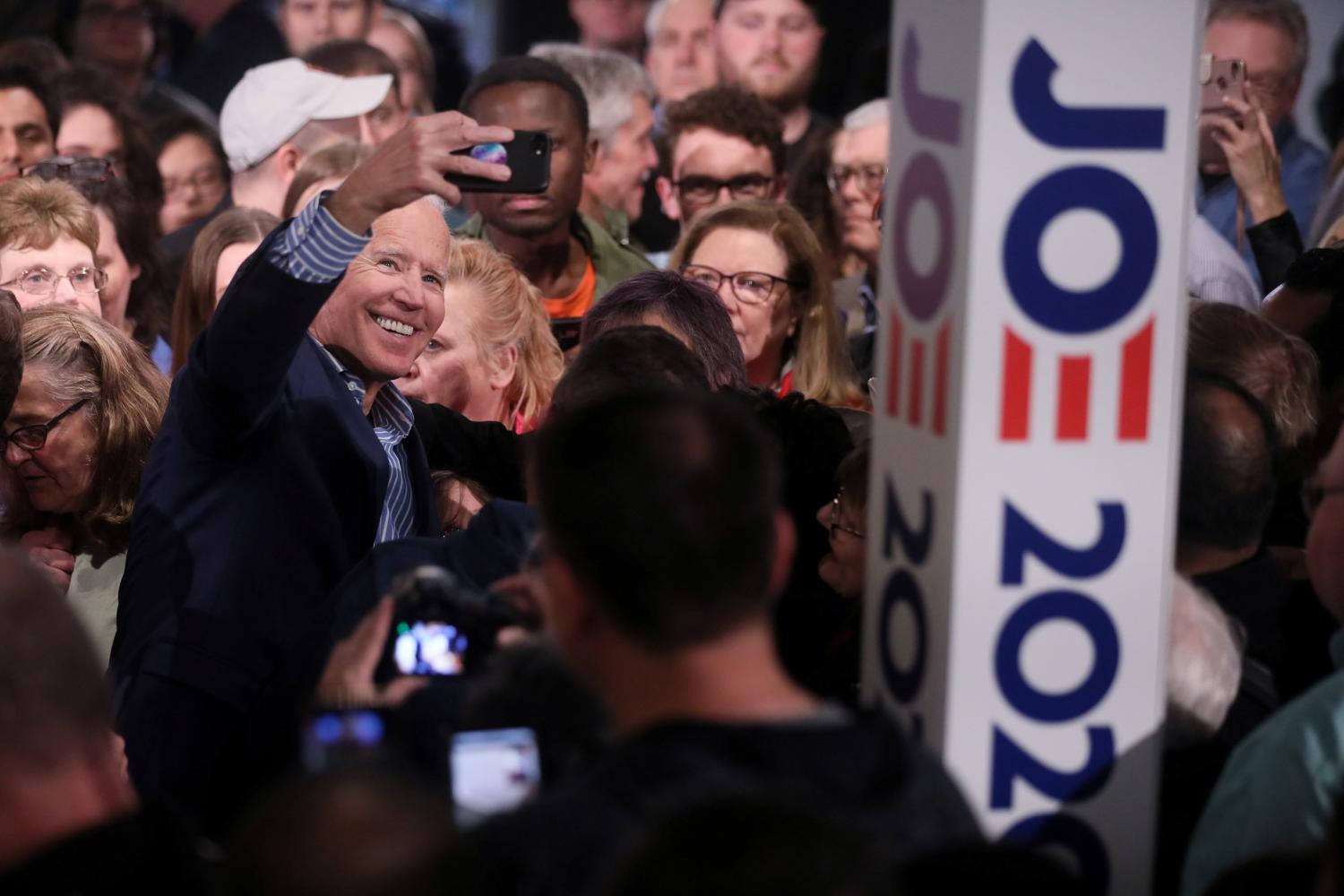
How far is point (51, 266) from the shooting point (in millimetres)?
5277

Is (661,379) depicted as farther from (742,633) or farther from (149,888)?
(149,888)

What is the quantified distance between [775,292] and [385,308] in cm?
163

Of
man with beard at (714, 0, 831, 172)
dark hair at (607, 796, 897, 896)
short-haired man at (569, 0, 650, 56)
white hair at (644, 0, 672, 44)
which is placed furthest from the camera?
short-haired man at (569, 0, 650, 56)

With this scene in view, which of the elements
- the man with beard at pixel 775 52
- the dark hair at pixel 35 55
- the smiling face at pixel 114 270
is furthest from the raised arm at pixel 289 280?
the man with beard at pixel 775 52

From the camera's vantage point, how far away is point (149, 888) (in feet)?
6.36

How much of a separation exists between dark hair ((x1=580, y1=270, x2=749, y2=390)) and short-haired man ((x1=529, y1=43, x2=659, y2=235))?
3.03 m

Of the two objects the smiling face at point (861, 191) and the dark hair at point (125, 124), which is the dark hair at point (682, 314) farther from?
the dark hair at point (125, 124)

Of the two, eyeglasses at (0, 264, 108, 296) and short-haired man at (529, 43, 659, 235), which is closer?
eyeglasses at (0, 264, 108, 296)

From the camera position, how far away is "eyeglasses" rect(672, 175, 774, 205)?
6.40 meters

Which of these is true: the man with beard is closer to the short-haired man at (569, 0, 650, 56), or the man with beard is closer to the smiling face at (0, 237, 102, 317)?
the short-haired man at (569, 0, 650, 56)

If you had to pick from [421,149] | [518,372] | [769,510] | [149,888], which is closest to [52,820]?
[149,888]

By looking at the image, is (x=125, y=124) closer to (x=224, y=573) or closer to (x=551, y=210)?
(x=551, y=210)

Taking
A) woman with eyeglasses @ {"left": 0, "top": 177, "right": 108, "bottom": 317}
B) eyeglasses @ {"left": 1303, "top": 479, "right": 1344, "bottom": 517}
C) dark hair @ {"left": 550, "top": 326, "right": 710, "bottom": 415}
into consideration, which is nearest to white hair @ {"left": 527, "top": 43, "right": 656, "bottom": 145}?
woman with eyeglasses @ {"left": 0, "top": 177, "right": 108, "bottom": 317}

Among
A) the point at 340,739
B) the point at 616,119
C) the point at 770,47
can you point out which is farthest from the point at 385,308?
the point at 770,47
